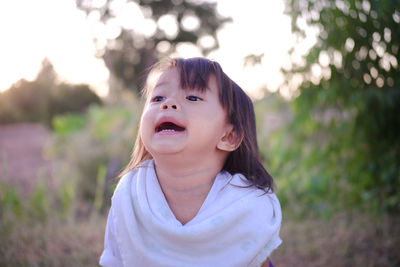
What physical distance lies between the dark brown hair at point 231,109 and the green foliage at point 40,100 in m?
9.60

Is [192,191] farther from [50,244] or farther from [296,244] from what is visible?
[296,244]

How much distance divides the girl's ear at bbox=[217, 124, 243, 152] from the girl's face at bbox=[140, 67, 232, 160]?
30mm

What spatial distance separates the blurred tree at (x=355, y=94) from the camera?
236 cm

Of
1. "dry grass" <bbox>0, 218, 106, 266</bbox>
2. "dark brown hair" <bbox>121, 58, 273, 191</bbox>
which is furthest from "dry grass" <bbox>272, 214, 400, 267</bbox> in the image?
"dry grass" <bbox>0, 218, 106, 266</bbox>

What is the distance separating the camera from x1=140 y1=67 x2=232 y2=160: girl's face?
4.43 feet

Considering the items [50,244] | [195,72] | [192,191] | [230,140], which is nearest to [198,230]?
[192,191]

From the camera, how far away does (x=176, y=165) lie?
142 centimetres

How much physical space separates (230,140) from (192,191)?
0.90 feet

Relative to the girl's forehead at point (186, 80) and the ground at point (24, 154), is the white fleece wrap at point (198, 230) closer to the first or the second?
the girl's forehead at point (186, 80)

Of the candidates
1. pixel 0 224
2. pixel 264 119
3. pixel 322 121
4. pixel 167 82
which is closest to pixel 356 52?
pixel 322 121

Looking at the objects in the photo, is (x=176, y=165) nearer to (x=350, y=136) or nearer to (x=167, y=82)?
(x=167, y=82)

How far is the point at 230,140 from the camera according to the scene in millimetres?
1534

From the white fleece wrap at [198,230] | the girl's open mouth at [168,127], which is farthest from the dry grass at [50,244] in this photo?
the girl's open mouth at [168,127]

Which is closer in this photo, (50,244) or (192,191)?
(192,191)
